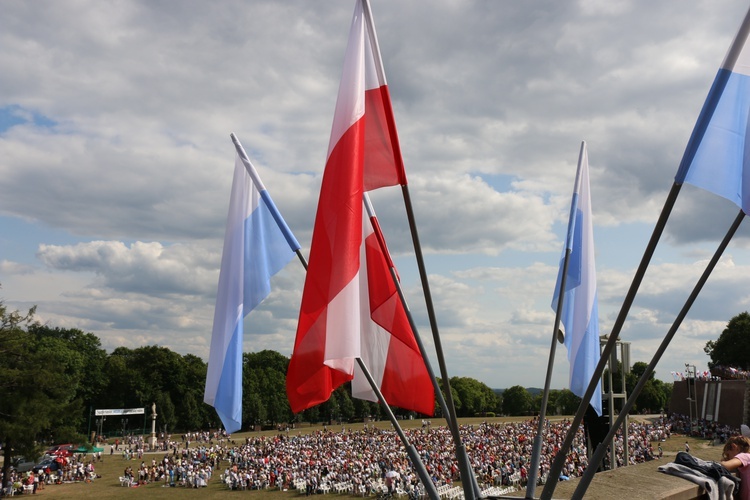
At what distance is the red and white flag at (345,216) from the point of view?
4.82 m

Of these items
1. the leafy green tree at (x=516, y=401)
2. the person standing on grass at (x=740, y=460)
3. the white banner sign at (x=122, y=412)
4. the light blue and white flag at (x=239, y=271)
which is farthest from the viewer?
the leafy green tree at (x=516, y=401)

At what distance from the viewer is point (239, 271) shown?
7344 mm

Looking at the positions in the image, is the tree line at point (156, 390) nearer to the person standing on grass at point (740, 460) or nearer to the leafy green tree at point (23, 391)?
the leafy green tree at point (23, 391)

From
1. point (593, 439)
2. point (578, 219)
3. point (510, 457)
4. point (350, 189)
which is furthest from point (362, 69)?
point (510, 457)

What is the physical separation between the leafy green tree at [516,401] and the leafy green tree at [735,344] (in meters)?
47.2

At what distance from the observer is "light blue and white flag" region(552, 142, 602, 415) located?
7369 mm

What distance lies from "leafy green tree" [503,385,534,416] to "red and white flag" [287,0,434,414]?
408 feet

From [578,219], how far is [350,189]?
3777mm

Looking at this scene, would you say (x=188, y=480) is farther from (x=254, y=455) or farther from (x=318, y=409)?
(x=318, y=409)

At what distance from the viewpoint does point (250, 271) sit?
7496 mm

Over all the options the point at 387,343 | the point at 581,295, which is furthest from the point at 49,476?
the point at 581,295

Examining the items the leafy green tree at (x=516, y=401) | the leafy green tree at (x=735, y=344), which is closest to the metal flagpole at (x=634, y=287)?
the leafy green tree at (x=735, y=344)

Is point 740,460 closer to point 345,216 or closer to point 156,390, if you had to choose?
point 345,216

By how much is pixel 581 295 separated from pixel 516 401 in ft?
404
